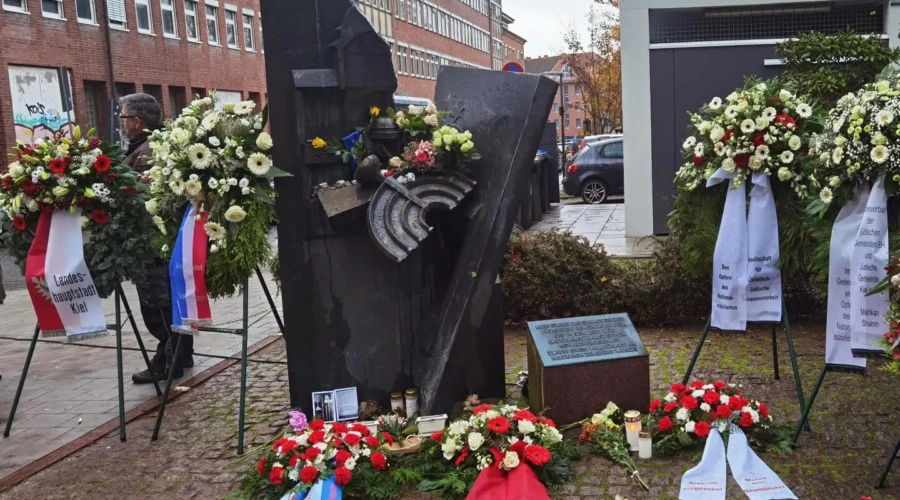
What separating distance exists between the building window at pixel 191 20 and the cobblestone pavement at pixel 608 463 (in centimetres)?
2882

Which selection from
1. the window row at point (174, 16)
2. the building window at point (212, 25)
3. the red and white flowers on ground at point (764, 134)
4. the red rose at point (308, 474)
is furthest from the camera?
the building window at point (212, 25)

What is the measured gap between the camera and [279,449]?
487 centimetres

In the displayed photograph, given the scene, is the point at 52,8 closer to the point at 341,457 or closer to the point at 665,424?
the point at 341,457

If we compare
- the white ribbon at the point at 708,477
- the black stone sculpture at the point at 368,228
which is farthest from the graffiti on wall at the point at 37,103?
the white ribbon at the point at 708,477

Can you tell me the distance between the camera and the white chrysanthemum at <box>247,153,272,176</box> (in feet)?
17.6

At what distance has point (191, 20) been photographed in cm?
3400

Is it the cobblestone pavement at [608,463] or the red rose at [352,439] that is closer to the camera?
the cobblestone pavement at [608,463]

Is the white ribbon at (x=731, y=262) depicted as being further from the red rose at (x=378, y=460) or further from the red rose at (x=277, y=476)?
the red rose at (x=277, y=476)

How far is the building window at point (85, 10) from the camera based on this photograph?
91.1 ft

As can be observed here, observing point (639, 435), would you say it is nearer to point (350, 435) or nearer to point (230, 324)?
point (350, 435)

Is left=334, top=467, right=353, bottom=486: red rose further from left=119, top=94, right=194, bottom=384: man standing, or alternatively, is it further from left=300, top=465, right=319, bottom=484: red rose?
left=119, top=94, right=194, bottom=384: man standing

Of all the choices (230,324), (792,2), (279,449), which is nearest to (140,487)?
(279,449)

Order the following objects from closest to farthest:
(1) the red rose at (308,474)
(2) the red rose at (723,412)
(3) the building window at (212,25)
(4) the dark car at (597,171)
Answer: (1) the red rose at (308,474), (2) the red rose at (723,412), (4) the dark car at (597,171), (3) the building window at (212,25)

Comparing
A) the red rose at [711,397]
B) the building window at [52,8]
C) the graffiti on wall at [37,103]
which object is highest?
the building window at [52,8]
